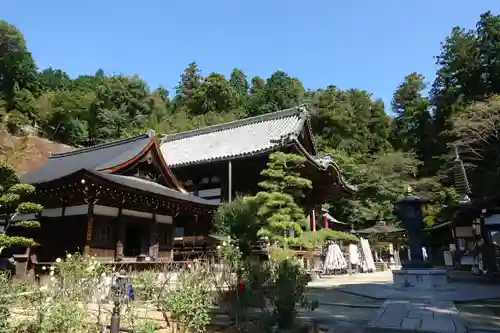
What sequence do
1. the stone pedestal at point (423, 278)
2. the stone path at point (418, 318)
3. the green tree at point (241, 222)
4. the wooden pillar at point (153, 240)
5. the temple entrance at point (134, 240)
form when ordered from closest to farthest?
the stone path at point (418, 318) → the stone pedestal at point (423, 278) → the green tree at point (241, 222) → the wooden pillar at point (153, 240) → the temple entrance at point (134, 240)

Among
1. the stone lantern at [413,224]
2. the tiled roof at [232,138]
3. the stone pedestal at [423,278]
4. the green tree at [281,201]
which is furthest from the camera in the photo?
the tiled roof at [232,138]

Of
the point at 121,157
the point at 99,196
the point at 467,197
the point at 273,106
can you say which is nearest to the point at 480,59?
the point at 467,197

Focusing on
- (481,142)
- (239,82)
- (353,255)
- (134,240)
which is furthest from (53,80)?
(481,142)

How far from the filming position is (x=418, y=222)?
966 centimetres

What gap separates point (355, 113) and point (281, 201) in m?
34.4

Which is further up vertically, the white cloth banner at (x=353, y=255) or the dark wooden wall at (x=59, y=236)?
the dark wooden wall at (x=59, y=236)

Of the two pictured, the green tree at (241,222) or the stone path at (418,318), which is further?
the green tree at (241,222)

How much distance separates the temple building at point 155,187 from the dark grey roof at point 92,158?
0.23 ft

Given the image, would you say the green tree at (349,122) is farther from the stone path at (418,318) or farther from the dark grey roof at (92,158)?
the stone path at (418,318)

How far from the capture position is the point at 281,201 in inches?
488

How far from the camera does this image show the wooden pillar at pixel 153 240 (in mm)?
13188

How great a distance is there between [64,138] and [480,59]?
4051cm

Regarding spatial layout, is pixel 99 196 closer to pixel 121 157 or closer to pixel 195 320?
pixel 121 157

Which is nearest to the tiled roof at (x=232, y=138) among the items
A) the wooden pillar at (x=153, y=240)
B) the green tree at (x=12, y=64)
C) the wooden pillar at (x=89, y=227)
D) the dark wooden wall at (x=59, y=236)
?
the wooden pillar at (x=153, y=240)
